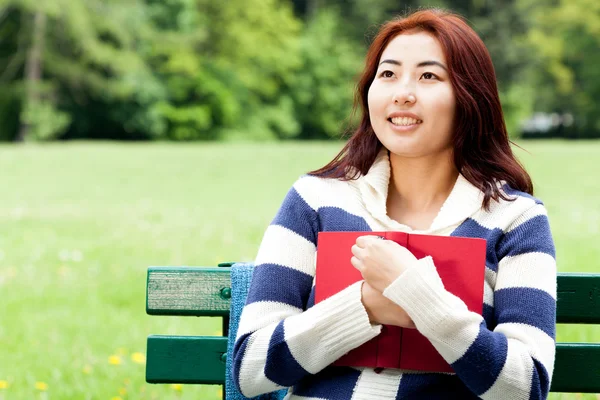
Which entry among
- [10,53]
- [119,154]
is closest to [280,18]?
[10,53]

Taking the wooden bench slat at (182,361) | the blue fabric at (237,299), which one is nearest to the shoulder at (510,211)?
the blue fabric at (237,299)

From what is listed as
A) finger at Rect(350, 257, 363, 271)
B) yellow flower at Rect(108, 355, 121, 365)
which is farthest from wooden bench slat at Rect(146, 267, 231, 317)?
yellow flower at Rect(108, 355, 121, 365)

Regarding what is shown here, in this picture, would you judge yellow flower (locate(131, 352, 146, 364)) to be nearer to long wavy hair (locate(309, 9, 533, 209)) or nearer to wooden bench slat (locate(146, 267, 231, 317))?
wooden bench slat (locate(146, 267, 231, 317))

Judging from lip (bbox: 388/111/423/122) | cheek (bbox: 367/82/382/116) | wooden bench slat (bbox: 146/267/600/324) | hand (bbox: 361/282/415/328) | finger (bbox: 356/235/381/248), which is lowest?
wooden bench slat (bbox: 146/267/600/324)

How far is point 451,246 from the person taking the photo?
191 cm

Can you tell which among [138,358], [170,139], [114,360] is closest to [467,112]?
[114,360]

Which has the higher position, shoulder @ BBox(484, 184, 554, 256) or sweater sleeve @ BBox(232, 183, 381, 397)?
shoulder @ BBox(484, 184, 554, 256)

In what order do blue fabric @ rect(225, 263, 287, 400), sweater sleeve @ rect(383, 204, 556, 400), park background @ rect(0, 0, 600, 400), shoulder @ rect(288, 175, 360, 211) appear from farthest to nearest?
park background @ rect(0, 0, 600, 400) → blue fabric @ rect(225, 263, 287, 400) → shoulder @ rect(288, 175, 360, 211) → sweater sleeve @ rect(383, 204, 556, 400)

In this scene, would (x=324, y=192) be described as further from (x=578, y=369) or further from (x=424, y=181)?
(x=578, y=369)

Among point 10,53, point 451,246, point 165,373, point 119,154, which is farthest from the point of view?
point 10,53

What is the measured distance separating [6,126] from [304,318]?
3425 centimetres

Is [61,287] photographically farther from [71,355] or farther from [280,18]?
[280,18]

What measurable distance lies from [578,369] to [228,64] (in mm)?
37670

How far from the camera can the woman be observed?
1873mm
